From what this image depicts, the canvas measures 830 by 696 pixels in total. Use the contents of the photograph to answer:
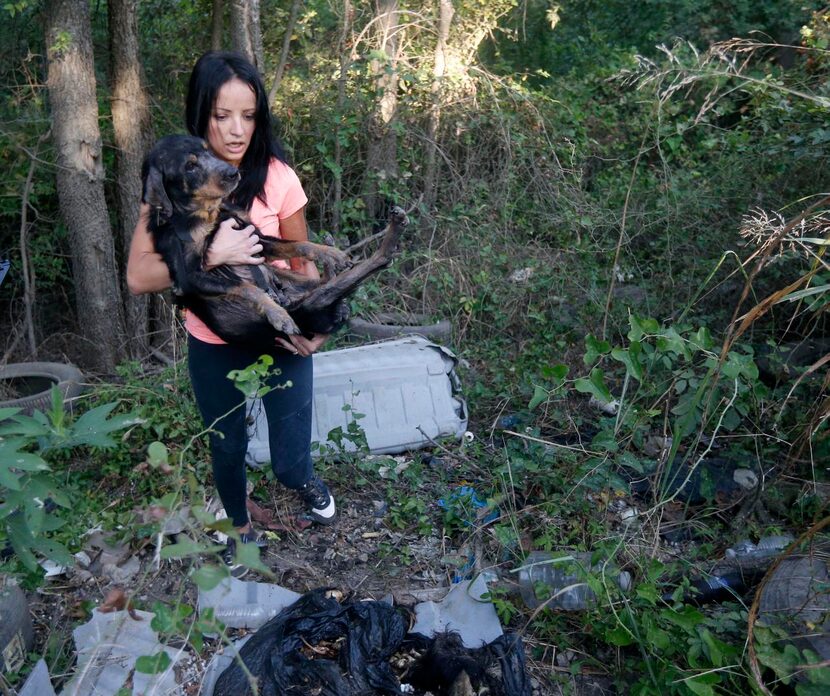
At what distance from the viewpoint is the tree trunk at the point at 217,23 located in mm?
6461

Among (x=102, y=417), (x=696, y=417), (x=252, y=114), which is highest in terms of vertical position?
(x=252, y=114)

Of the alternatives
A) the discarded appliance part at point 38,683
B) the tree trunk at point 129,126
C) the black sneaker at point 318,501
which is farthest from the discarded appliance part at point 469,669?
the tree trunk at point 129,126

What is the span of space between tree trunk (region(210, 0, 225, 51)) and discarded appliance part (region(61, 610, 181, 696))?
5.18 meters

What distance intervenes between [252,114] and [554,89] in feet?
19.5

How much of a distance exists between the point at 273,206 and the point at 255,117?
12.4 inches

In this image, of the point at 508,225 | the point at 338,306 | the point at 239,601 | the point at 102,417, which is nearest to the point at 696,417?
the point at 338,306

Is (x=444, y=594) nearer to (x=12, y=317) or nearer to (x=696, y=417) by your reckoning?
(x=696, y=417)

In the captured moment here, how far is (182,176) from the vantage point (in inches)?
100

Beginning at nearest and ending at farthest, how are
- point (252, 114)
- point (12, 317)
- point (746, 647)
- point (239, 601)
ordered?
point (746, 647) < point (252, 114) < point (239, 601) < point (12, 317)

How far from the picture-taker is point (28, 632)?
2766 mm

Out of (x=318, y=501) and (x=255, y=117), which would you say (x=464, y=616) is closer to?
(x=318, y=501)

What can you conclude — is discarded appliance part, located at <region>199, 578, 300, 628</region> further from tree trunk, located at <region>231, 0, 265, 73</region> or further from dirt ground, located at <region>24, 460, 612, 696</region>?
tree trunk, located at <region>231, 0, 265, 73</region>

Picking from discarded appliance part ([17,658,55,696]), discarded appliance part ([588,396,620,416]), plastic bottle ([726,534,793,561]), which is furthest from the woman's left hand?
discarded appliance part ([588,396,620,416])

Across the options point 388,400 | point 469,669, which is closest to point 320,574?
point 469,669
